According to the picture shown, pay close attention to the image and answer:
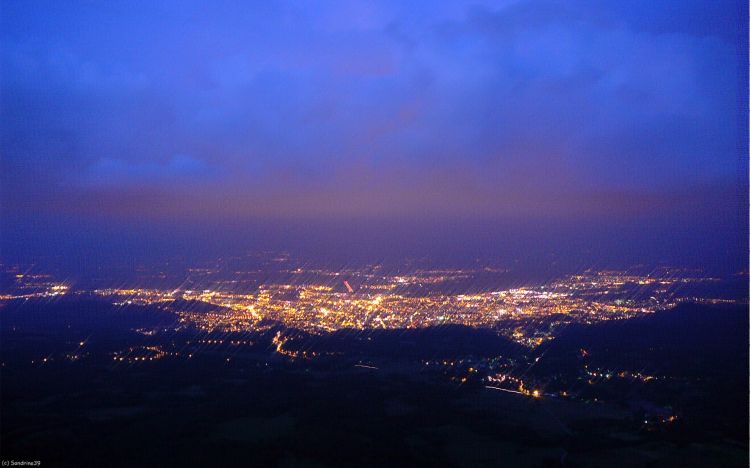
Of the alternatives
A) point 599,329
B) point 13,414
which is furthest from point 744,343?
point 13,414

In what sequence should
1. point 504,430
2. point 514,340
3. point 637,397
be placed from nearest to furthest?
point 504,430 < point 637,397 < point 514,340

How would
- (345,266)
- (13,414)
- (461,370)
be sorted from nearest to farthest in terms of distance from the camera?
(13,414)
(461,370)
(345,266)

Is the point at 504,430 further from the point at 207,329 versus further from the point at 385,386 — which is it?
the point at 207,329

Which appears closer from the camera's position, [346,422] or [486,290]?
[346,422]

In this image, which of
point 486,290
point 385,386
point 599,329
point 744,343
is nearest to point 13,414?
point 385,386

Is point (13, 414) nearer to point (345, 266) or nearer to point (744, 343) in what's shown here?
point (744, 343)

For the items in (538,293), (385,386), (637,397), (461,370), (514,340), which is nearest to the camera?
(637,397)
